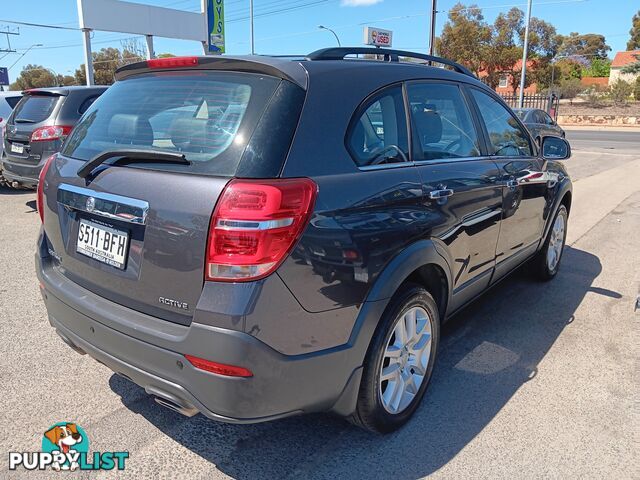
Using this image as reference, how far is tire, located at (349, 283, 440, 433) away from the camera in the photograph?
7.98ft

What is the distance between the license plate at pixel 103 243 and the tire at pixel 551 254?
12.5 ft

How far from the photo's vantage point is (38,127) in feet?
24.6

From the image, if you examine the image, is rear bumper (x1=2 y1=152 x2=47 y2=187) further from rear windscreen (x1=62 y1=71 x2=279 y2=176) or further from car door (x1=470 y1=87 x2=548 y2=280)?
car door (x1=470 y1=87 x2=548 y2=280)

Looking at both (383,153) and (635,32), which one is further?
(635,32)

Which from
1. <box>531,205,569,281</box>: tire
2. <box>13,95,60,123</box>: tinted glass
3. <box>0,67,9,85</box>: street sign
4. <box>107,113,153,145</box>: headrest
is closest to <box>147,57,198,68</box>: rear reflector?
<box>107,113,153,145</box>: headrest

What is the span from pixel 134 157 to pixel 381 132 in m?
1.16

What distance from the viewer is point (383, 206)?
7.79ft

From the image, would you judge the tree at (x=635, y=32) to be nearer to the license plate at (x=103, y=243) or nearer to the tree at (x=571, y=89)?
the tree at (x=571, y=89)

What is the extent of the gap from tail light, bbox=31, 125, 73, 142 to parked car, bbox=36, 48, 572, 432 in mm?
5179

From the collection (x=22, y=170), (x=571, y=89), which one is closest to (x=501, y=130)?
(x=22, y=170)

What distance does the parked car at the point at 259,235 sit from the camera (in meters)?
1.95

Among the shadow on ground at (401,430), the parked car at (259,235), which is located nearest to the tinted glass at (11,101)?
the parked car at (259,235)

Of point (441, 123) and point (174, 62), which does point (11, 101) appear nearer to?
point (174, 62)

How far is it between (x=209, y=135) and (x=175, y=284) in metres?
0.62
